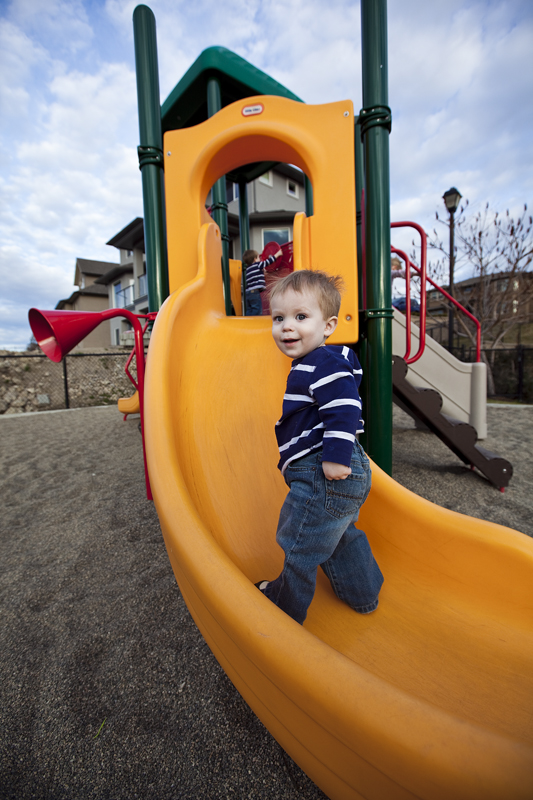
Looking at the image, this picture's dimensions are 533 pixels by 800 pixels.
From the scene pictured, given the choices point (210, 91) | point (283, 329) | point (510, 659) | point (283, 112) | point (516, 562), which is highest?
point (210, 91)

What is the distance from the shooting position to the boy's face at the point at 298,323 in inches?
41.1

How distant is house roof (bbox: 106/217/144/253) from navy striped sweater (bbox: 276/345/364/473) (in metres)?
15.7

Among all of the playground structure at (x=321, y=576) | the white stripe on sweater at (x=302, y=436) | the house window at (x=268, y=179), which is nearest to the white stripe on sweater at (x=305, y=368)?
the white stripe on sweater at (x=302, y=436)

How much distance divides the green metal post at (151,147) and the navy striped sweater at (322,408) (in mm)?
1638

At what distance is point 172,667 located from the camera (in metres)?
1.14

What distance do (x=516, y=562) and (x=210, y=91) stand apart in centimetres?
363

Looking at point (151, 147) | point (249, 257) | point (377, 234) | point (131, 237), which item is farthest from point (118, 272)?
point (377, 234)

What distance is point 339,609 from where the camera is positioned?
1.08 meters

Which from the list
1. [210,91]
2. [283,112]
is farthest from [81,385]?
[283,112]

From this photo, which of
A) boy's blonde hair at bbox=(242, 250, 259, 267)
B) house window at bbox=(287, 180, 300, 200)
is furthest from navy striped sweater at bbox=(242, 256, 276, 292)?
house window at bbox=(287, 180, 300, 200)

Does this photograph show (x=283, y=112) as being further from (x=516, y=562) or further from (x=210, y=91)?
(x=516, y=562)

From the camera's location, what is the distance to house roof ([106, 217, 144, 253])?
14.8 meters

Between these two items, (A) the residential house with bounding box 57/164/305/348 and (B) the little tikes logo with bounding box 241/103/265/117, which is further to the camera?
(A) the residential house with bounding box 57/164/305/348

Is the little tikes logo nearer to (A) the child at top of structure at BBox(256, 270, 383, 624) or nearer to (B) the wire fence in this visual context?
(A) the child at top of structure at BBox(256, 270, 383, 624)
